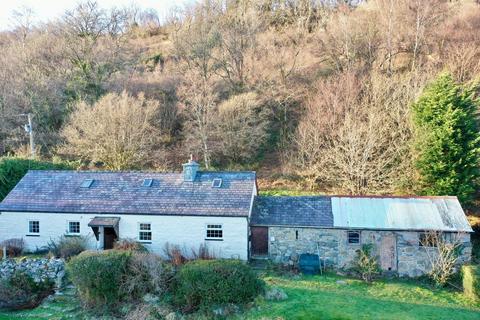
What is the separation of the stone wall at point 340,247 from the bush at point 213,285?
17.3 ft

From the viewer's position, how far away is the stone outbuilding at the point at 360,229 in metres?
21.9

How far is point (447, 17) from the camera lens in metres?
45.2

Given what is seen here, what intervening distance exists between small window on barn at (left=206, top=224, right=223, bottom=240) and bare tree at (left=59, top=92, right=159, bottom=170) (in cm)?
1501

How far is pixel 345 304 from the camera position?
18.1 m

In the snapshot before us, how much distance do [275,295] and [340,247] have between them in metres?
5.79

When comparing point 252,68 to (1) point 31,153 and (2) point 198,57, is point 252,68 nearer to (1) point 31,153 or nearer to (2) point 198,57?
(2) point 198,57

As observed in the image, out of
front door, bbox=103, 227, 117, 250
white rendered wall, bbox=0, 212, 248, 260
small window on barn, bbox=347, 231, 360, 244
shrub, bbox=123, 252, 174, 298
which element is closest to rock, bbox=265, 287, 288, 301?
shrub, bbox=123, 252, 174, 298

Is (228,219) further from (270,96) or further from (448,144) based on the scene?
(270,96)

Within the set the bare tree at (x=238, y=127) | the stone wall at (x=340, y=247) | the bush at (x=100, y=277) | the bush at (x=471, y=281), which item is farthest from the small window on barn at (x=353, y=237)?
the bare tree at (x=238, y=127)

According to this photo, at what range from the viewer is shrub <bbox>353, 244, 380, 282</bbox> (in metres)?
21.1

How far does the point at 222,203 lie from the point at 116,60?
99.3 feet

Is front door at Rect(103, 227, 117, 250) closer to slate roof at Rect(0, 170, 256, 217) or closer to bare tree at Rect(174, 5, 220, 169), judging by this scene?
slate roof at Rect(0, 170, 256, 217)

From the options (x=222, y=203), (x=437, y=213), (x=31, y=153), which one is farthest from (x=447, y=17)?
(x=31, y=153)

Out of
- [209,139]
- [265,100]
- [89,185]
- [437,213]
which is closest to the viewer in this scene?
[437,213]
